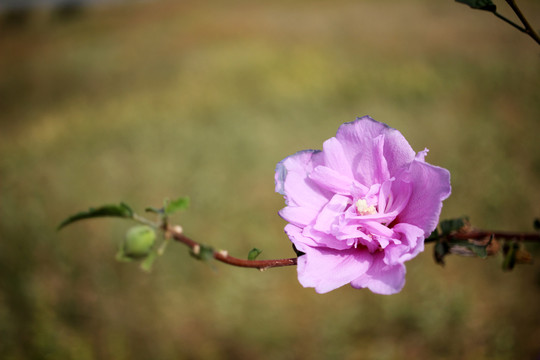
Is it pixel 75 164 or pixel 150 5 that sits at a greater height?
pixel 150 5

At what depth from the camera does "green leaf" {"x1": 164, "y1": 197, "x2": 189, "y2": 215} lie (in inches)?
15.4

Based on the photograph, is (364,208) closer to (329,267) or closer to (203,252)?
(329,267)

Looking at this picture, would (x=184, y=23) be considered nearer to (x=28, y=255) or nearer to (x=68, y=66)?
(x=68, y=66)

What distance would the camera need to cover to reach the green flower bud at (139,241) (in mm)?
388

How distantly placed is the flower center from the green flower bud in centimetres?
22

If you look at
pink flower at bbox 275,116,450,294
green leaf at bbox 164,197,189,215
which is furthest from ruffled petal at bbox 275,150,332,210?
green leaf at bbox 164,197,189,215

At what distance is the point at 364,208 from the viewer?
1.36 feet

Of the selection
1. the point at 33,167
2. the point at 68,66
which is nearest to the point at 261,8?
the point at 68,66

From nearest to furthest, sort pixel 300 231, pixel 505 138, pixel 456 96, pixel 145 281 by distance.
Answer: pixel 300 231 → pixel 145 281 → pixel 505 138 → pixel 456 96

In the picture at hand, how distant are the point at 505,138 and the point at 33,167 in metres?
3.52

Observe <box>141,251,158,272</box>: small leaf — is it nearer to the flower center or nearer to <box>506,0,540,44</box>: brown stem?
the flower center

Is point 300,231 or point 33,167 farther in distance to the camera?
point 33,167

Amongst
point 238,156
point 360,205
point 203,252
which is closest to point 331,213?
point 360,205

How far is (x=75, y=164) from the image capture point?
2.95 meters
